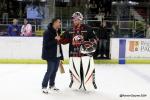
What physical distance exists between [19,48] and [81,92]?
5056 millimetres

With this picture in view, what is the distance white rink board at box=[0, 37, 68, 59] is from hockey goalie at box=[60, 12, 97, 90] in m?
4.69

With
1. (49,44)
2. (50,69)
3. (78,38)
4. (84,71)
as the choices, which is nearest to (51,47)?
(49,44)

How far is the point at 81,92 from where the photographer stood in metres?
6.74

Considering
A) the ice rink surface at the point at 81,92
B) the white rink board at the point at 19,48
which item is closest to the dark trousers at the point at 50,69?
the ice rink surface at the point at 81,92

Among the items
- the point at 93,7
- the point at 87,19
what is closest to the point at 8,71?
the point at 87,19

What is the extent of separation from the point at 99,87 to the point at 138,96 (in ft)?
3.54

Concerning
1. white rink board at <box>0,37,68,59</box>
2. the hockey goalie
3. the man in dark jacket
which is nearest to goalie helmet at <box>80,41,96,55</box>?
the hockey goalie

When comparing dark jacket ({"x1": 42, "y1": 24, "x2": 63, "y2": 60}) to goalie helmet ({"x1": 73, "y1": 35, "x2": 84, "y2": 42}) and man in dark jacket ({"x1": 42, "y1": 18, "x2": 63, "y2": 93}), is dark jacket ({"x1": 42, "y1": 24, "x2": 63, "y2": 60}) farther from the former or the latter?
goalie helmet ({"x1": 73, "y1": 35, "x2": 84, "y2": 42})

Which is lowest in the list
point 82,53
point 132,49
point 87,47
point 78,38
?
point 132,49

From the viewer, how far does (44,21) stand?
46.1 feet

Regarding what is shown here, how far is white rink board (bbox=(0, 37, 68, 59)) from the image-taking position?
37.6 ft

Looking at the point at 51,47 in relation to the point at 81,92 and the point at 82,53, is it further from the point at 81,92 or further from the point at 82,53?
the point at 81,92

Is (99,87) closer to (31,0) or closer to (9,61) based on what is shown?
(9,61)

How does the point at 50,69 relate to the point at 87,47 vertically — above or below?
below
